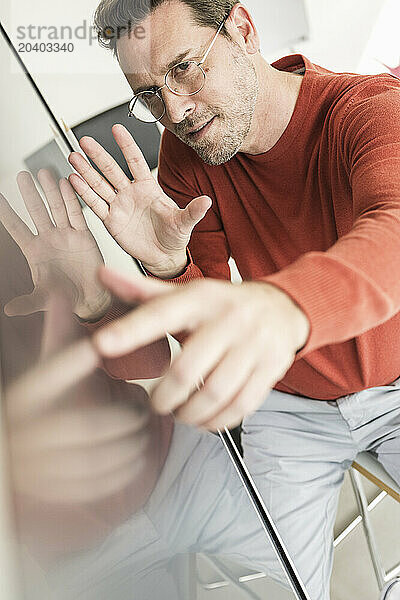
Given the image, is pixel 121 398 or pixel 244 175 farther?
pixel 244 175

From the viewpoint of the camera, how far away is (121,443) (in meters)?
0.42

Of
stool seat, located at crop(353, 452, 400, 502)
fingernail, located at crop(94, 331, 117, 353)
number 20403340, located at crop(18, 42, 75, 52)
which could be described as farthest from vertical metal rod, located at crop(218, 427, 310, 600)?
number 20403340, located at crop(18, 42, 75, 52)

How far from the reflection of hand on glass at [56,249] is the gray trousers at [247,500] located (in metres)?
0.13

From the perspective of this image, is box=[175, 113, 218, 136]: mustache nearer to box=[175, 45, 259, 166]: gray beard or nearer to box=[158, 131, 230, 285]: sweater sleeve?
box=[175, 45, 259, 166]: gray beard

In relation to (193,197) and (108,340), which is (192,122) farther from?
(108,340)

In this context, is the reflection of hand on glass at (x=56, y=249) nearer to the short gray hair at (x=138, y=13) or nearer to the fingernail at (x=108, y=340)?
the fingernail at (x=108, y=340)

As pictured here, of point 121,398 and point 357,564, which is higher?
point 121,398

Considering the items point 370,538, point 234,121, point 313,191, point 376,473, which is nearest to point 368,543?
point 370,538

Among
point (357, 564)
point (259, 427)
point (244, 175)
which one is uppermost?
point (244, 175)

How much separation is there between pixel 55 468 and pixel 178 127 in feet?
2.01

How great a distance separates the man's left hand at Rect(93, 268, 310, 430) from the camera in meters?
0.26

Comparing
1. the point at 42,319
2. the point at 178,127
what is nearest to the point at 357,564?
the point at 178,127

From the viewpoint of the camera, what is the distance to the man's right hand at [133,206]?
66cm

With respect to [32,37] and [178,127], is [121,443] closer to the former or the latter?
[178,127]
